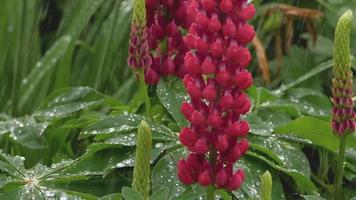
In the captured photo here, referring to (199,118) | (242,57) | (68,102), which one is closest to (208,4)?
(242,57)

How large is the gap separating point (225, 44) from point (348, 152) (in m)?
0.95

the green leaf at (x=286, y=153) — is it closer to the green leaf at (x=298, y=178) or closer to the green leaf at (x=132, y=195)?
the green leaf at (x=298, y=178)

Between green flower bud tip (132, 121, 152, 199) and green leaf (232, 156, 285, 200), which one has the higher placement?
green flower bud tip (132, 121, 152, 199)

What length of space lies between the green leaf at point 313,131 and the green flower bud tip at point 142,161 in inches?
34.1

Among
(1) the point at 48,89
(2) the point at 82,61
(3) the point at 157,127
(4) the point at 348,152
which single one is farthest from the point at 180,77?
(2) the point at 82,61

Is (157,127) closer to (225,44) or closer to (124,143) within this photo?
(124,143)

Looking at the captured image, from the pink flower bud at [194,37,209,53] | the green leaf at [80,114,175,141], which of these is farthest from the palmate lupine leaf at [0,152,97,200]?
the pink flower bud at [194,37,209,53]

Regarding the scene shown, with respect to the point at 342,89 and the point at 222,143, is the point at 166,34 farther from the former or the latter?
the point at 222,143

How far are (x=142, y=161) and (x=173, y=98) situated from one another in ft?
2.41

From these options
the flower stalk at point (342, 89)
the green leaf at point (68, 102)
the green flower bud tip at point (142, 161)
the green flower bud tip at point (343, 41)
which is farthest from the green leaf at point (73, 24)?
the green flower bud tip at point (142, 161)

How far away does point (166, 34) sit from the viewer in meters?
2.58

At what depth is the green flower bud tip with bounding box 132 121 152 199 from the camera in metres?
1.82

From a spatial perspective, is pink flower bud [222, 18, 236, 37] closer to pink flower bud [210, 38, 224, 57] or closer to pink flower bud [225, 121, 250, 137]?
pink flower bud [210, 38, 224, 57]

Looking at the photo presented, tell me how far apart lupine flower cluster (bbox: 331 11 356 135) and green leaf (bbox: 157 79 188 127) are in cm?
41
